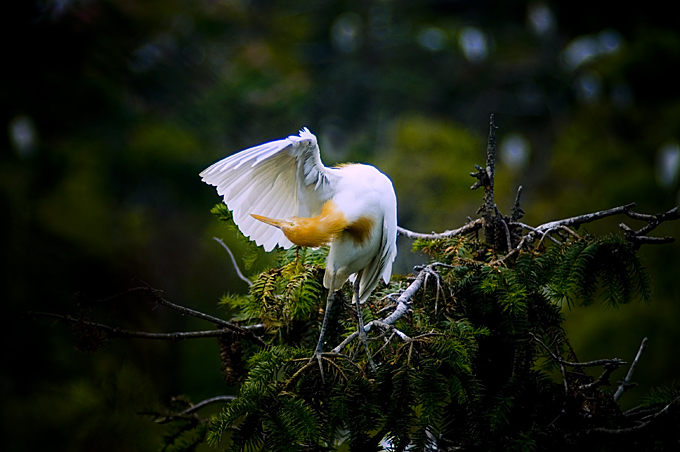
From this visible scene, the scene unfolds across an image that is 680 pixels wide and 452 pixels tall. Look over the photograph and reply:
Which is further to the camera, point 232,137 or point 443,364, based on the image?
point 232,137

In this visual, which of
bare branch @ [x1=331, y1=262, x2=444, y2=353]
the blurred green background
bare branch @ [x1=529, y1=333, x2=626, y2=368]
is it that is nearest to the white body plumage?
bare branch @ [x1=331, y1=262, x2=444, y2=353]

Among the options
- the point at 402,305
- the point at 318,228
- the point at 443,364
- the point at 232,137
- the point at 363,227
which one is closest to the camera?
the point at 443,364

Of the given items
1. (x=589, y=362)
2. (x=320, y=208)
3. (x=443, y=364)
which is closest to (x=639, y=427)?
(x=589, y=362)

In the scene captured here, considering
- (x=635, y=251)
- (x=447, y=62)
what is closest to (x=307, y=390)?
(x=635, y=251)

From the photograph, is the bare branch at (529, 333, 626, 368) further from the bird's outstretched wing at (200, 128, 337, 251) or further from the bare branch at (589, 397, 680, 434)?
the bird's outstretched wing at (200, 128, 337, 251)

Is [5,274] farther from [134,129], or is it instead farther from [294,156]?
[134,129]

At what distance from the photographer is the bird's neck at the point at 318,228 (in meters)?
1.86

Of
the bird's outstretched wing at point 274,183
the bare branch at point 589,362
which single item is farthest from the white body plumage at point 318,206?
the bare branch at point 589,362

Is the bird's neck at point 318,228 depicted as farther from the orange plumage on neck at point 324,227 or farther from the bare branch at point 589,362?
the bare branch at point 589,362

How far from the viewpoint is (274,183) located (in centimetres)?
203

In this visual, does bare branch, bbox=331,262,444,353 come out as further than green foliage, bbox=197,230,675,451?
Yes

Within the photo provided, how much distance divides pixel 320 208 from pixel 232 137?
5749 millimetres

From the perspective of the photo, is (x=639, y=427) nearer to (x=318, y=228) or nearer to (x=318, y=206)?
(x=318, y=228)

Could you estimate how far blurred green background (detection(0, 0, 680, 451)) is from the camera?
4.14 meters
